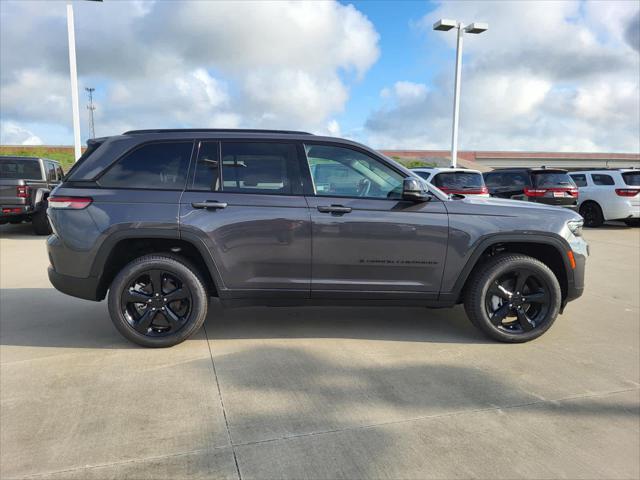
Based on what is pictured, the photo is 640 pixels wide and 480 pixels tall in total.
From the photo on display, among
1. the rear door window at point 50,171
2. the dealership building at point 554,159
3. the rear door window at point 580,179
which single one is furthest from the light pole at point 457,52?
the dealership building at point 554,159

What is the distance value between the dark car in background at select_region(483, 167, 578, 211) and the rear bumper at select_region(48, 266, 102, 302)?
11314 mm

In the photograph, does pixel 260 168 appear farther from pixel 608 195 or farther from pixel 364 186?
pixel 608 195

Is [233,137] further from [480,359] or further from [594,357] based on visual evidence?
[594,357]

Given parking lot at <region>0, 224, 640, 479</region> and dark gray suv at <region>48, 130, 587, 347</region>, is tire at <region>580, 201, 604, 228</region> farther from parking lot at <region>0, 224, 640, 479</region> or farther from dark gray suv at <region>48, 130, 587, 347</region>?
dark gray suv at <region>48, 130, 587, 347</region>

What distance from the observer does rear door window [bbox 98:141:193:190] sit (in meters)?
3.91

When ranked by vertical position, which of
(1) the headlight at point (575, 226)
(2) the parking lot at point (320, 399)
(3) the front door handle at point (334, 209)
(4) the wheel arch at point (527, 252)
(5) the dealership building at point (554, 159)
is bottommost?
(2) the parking lot at point (320, 399)

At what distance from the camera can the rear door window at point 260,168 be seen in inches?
156

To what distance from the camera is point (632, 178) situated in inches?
493

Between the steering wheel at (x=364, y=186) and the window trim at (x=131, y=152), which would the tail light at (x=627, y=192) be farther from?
the window trim at (x=131, y=152)

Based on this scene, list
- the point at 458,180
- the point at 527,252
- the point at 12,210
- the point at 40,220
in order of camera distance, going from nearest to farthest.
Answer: the point at 527,252 → the point at 12,210 → the point at 40,220 → the point at 458,180

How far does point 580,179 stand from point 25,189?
14.2 meters

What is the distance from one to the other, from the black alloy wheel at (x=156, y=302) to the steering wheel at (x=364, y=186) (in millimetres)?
1656

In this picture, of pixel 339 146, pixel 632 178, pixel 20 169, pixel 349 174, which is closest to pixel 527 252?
pixel 349 174

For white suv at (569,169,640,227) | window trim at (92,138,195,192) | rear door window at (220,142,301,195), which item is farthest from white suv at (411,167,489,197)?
window trim at (92,138,195,192)
